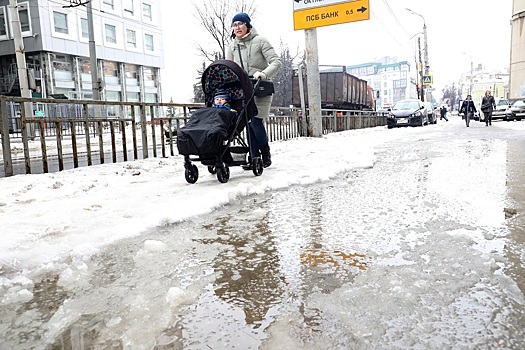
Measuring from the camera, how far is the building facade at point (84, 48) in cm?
2952

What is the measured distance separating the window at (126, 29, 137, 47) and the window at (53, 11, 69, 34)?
6.15 meters

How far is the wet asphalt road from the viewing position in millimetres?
1430

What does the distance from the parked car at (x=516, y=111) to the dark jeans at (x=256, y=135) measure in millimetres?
24957

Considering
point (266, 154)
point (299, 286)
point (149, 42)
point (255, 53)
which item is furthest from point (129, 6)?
point (299, 286)

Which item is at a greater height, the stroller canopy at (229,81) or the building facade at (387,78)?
the building facade at (387,78)

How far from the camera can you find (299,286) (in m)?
1.84

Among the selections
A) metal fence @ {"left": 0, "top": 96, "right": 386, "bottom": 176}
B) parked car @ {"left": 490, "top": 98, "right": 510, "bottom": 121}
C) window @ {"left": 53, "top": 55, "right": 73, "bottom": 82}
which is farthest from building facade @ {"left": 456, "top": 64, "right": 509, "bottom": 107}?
metal fence @ {"left": 0, "top": 96, "right": 386, "bottom": 176}

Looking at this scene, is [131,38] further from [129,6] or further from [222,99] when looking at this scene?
[222,99]

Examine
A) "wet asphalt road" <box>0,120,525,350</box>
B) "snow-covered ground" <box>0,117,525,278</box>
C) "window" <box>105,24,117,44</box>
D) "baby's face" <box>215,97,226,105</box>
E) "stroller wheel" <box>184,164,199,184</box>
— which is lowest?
"wet asphalt road" <box>0,120,525,350</box>

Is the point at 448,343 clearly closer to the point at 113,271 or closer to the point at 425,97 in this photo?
the point at 113,271

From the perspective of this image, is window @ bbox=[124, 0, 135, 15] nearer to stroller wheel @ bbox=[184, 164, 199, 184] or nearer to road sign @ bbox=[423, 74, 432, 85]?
road sign @ bbox=[423, 74, 432, 85]

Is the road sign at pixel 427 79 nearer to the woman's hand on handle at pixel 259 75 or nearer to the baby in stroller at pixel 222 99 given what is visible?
the woman's hand on handle at pixel 259 75

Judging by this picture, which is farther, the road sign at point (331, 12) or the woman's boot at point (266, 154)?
the road sign at point (331, 12)

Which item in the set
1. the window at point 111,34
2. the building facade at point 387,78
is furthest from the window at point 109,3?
the building facade at point 387,78
